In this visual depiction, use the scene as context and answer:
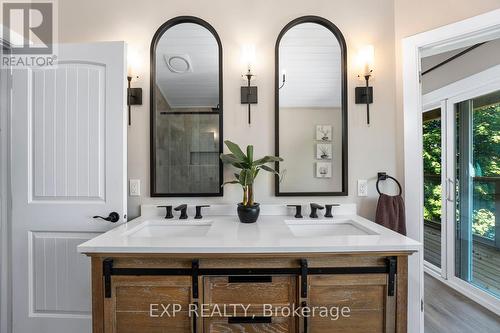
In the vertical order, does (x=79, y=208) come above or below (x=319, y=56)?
below

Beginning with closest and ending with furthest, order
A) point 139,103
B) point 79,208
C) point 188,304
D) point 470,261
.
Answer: point 188,304, point 79,208, point 139,103, point 470,261

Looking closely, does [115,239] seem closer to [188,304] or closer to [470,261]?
[188,304]

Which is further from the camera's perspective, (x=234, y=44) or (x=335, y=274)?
(x=234, y=44)

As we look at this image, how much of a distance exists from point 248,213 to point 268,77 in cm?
98

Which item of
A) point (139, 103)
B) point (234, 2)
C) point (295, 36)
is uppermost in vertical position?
point (234, 2)

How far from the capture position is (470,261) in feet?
8.14

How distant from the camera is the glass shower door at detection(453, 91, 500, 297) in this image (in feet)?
7.31

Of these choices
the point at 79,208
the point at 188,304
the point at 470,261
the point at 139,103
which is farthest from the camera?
the point at 470,261

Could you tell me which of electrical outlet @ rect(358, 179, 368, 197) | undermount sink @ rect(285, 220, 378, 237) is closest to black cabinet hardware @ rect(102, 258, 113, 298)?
undermount sink @ rect(285, 220, 378, 237)

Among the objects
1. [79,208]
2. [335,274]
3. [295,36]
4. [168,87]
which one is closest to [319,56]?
[295,36]

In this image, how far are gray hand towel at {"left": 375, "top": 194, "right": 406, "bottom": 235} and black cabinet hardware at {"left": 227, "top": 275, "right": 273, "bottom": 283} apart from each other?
97 centimetres

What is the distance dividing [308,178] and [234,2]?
4.55ft

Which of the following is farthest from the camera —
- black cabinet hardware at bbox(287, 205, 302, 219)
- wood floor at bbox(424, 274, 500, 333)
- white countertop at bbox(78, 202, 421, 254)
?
wood floor at bbox(424, 274, 500, 333)

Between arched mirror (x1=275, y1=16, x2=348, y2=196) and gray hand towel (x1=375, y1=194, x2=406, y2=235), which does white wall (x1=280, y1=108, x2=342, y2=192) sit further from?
gray hand towel (x1=375, y1=194, x2=406, y2=235)
